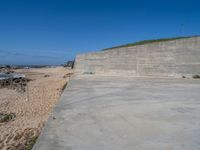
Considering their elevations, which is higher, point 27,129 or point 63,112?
point 63,112

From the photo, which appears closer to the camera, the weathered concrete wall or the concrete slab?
the concrete slab

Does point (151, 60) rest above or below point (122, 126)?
above

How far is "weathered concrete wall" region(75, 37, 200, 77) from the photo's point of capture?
13109mm

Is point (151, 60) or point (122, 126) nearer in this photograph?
point (122, 126)

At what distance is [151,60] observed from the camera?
14.8m

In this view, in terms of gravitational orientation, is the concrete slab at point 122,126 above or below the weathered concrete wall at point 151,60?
below

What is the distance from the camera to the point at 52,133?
3.20 m

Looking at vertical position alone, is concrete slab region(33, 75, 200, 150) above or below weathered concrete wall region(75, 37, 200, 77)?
below

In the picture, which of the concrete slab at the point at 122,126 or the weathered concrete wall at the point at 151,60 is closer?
the concrete slab at the point at 122,126

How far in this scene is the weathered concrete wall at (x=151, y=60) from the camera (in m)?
13.1

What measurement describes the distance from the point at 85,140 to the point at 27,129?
4.03m

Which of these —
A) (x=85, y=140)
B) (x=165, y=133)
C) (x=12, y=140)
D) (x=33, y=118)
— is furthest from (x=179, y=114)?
(x=33, y=118)

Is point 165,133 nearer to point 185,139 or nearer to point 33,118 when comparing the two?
point 185,139

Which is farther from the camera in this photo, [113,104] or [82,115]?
[113,104]
